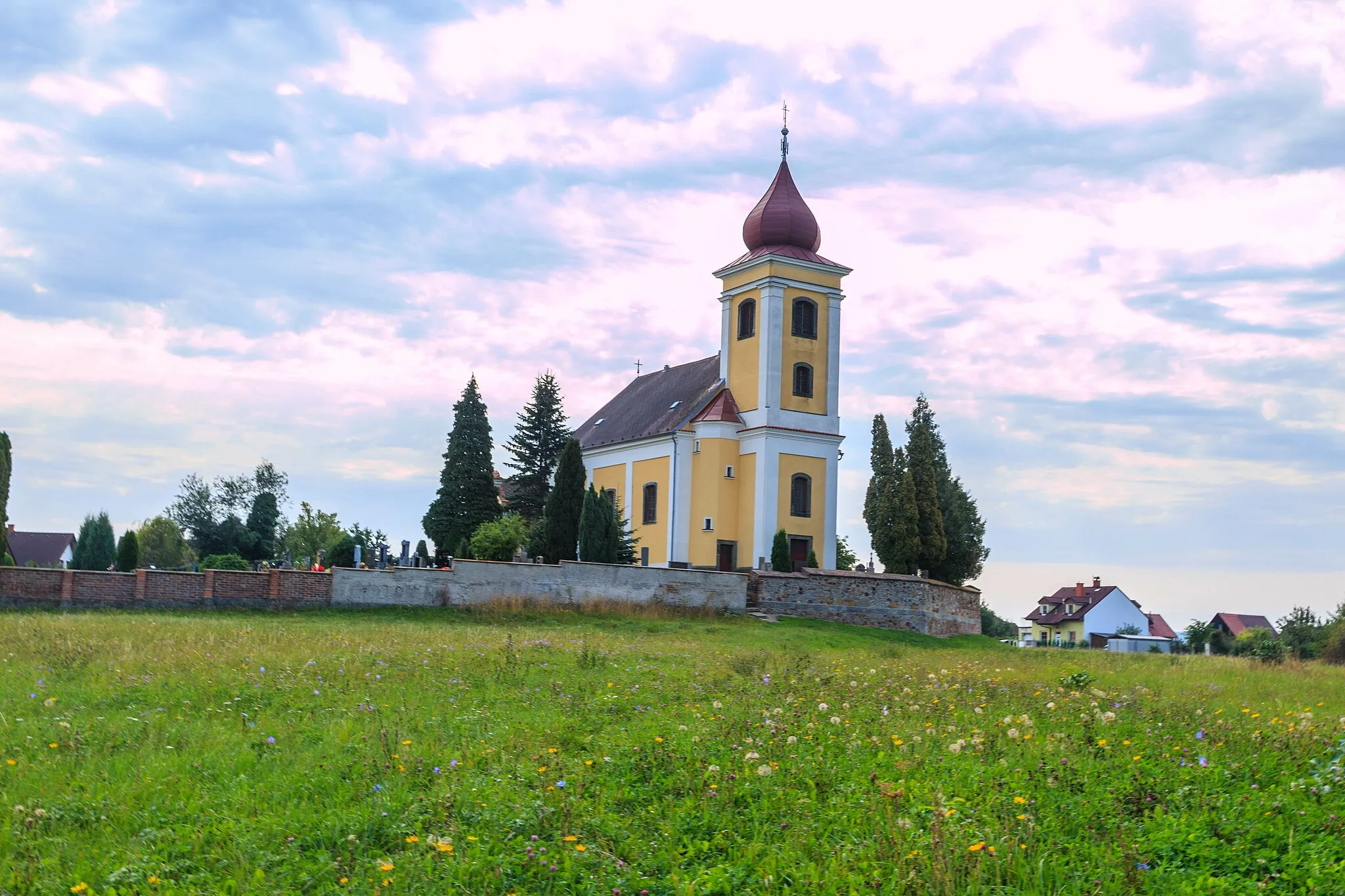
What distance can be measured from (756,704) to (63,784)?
5528 mm

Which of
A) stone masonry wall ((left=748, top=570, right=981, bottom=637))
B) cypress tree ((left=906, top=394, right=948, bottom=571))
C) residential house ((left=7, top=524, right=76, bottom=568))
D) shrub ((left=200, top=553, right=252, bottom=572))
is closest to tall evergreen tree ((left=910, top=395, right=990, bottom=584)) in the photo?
cypress tree ((left=906, top=394, right=948, bottom=571))

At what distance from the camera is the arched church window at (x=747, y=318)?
136ft

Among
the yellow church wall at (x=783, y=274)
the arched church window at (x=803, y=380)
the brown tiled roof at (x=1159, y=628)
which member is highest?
the yellow church wall at (x=783, y=274)

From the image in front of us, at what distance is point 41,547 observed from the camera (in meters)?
77.9

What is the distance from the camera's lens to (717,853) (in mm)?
6996

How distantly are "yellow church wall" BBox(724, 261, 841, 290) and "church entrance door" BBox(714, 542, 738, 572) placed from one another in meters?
9.28

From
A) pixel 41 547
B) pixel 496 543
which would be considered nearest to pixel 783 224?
pixel 496 543

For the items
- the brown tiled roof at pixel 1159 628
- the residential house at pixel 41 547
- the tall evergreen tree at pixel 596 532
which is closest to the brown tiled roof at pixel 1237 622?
the brown tiled roof at pixel 1159 628

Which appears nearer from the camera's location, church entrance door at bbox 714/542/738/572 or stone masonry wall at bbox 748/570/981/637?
stone masonry wall at bbox 748/570/981/637

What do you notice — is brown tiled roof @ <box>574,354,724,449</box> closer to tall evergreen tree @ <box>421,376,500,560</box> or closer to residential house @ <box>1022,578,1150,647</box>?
tall evergreen tree @ <box>421,376,500,560</box>

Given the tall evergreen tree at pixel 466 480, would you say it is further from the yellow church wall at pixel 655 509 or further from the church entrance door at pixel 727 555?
the church entrance door at pixel 727 555

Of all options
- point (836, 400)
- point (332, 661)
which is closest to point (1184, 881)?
point (332, 661)

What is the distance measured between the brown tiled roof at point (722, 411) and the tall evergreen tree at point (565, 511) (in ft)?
19.0

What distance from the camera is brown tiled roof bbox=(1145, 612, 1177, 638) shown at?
250ft
